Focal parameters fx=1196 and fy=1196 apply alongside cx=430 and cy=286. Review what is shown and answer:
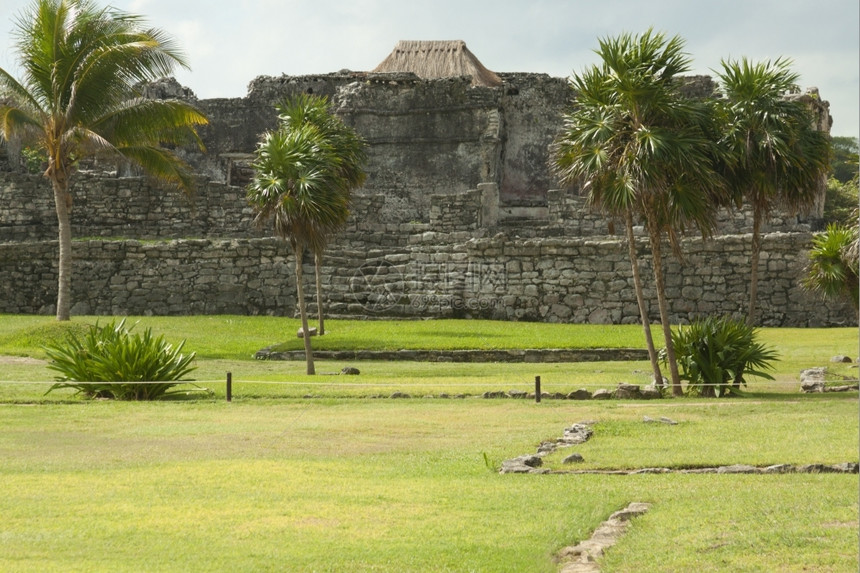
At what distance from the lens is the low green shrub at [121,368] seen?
1438 centimetres

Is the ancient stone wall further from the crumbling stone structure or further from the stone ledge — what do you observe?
the stone ledge

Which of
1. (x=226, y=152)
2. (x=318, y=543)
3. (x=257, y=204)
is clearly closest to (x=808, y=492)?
(x=318, y=543)

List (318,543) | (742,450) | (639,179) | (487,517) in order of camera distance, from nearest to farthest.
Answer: (318,543), (487,517), (742,450), (639,179)

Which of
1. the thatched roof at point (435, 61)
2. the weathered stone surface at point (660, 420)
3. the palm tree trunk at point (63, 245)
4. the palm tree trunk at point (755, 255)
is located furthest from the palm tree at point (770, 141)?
the thatched roof at point (435, 61)

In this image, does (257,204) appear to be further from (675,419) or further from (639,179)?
(675,419)

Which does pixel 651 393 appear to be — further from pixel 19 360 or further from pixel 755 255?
pixel 19 360

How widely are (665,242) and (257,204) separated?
29.3 ft

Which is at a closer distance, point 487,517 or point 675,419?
point 487,517

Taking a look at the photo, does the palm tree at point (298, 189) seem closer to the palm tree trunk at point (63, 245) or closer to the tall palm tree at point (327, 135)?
the tall palm tree at point (327, 135)

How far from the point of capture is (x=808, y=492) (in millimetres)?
7945

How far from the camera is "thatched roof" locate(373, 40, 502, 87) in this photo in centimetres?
3794

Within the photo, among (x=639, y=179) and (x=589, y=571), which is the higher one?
(x=639, y=179)

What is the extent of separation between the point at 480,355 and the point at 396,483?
34.6 ft

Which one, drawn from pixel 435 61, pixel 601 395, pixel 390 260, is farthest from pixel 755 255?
pixel 435 61
